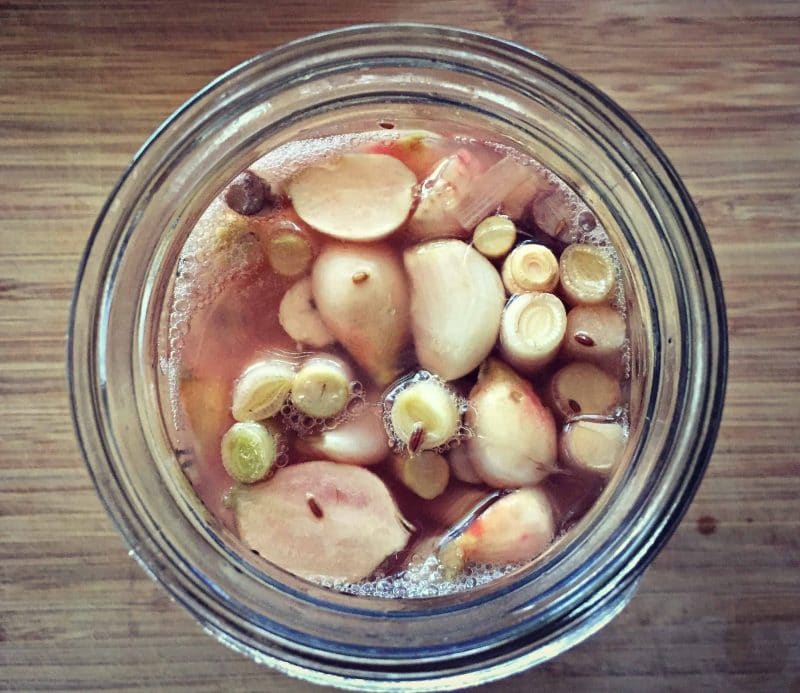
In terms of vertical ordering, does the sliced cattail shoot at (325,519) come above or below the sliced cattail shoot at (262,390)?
below

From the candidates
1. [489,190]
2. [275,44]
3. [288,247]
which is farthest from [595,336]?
[275,44]

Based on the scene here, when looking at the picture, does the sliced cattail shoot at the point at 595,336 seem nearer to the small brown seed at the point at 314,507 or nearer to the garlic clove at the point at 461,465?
the garlic clove at the point at 461,465

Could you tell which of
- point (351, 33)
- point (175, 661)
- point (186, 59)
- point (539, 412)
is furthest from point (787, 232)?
point (175, 661)

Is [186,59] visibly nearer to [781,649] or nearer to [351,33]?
[351,33]

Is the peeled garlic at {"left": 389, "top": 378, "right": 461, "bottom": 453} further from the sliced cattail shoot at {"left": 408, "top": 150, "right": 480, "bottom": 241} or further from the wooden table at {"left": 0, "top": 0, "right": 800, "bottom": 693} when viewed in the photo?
the wooden table at {"left": 0, "top": 0, "right": 800, "bottom": 693}

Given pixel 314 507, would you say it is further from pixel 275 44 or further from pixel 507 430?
pixel 275 44

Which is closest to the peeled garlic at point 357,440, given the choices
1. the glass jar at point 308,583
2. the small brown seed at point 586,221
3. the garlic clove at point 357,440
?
the garlic clove at point 357,440
